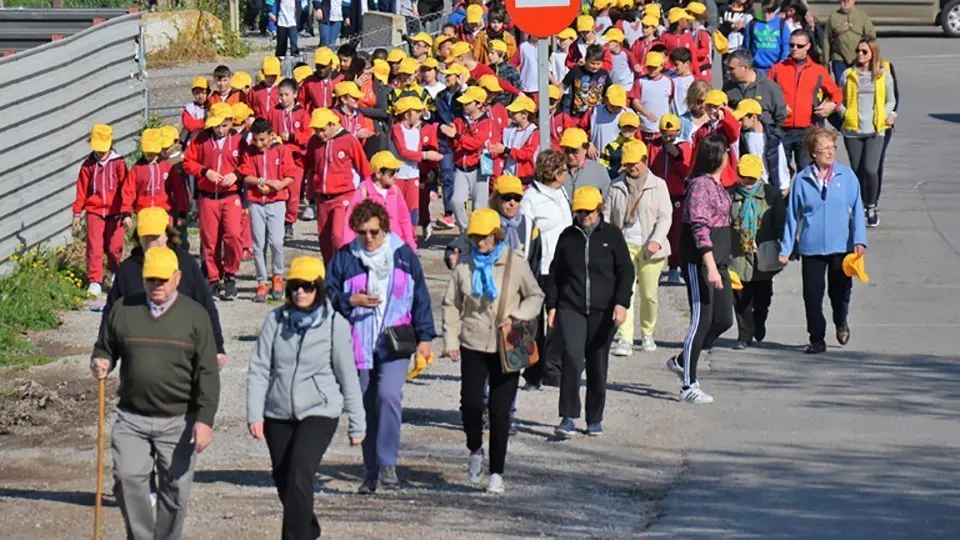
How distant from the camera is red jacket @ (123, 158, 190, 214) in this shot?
1670cm

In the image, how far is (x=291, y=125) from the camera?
62.8 ft

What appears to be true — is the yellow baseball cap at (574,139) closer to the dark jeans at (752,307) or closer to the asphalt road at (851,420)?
the dark jeans at (752,307)

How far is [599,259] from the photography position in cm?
1198

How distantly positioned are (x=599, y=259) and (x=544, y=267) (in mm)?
1331

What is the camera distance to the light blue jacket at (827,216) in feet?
47.7

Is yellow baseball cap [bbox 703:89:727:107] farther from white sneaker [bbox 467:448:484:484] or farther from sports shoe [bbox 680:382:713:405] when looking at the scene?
white sneaker [bbox 467:448:484:484]

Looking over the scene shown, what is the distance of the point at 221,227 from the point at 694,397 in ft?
18.2

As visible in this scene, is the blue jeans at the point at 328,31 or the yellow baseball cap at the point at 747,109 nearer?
the yellow baseball cap at the point at 747,109

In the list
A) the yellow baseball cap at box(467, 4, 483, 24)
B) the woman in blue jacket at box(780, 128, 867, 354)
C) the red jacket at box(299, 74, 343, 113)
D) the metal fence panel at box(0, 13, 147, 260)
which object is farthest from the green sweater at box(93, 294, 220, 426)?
the yellow baseball cap at box(467, 4, 483, 24)

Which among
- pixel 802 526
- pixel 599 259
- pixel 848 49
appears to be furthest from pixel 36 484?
pixel 848 49

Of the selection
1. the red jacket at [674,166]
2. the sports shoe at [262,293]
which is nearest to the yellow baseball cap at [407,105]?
the sports shoe at [262,293]

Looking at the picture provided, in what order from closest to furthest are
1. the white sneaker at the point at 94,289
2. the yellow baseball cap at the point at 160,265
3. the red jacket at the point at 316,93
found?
the yellow baseball cap at the point at 160,265 → the white sneaker at the point at 94,289 → the red jacket at the point at 316,93

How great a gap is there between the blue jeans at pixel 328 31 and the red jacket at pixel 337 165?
12.0 metres

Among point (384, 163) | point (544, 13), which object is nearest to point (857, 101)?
point (544, 13)
